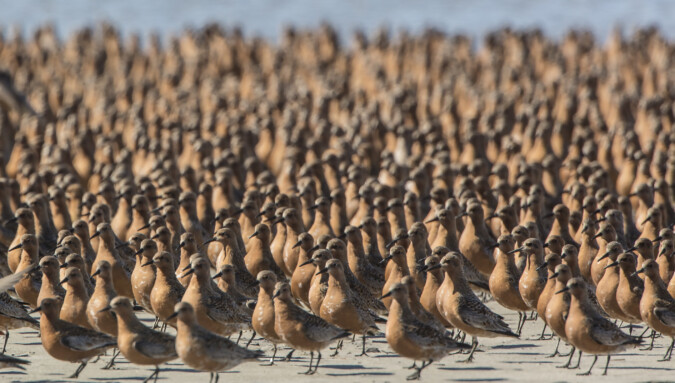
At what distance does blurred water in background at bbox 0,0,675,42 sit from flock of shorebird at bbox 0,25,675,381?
28982 mm

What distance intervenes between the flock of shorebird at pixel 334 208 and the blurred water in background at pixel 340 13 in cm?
2898

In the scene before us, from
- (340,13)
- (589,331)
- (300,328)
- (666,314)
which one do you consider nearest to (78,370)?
(300,328)

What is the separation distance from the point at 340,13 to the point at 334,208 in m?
53.6

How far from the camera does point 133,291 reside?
12547 mm

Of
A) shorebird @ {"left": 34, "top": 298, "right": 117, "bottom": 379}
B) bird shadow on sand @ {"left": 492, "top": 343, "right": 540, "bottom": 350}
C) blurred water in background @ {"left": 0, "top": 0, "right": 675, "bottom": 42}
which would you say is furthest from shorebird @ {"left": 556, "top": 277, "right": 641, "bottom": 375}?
blurred water in background @ {"left": 0, "top": 0, "right": 675, "bottom": 42}

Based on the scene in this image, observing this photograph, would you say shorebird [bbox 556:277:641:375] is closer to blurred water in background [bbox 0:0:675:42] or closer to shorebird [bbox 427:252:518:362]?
shorebird [bbox 427:252:518:362]

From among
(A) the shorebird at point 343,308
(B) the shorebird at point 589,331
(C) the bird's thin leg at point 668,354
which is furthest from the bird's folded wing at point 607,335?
(A) the shorebird at point 343,308

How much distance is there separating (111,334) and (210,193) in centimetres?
525

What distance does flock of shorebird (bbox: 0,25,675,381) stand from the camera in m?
11.3

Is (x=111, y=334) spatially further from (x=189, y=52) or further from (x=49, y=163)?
(x=189, y=52)

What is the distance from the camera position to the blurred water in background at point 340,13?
60.8m

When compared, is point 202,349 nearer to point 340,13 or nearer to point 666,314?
point 666,314

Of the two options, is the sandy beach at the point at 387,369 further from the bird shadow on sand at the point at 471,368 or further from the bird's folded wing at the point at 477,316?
the bird's folded wing at the point at 477,316

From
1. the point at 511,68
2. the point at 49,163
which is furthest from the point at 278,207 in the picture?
the point at 511,68
